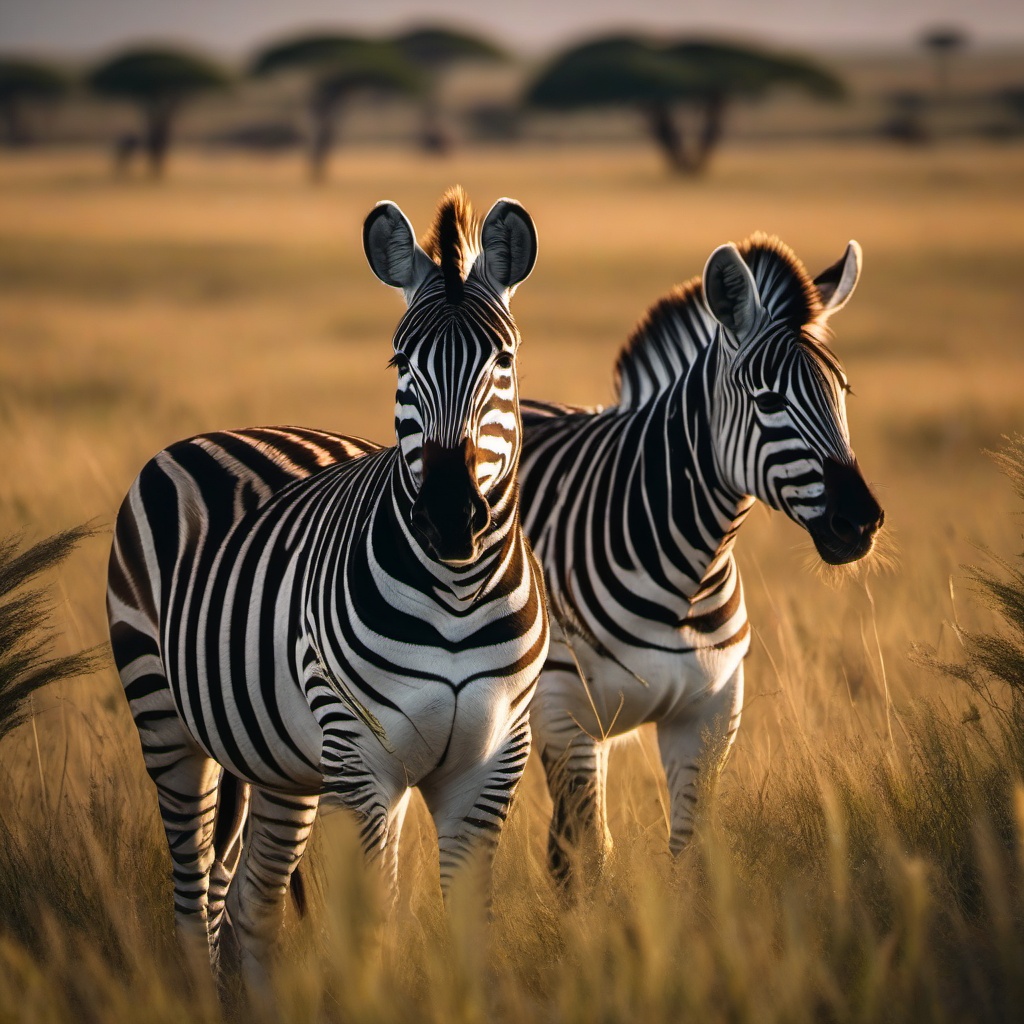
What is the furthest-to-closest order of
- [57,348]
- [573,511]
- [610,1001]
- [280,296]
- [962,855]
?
[280,296], [57,348], [573,511], [962,855], [610,1001]

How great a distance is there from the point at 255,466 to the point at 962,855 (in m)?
2.37

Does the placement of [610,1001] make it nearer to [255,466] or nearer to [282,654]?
[282,654]

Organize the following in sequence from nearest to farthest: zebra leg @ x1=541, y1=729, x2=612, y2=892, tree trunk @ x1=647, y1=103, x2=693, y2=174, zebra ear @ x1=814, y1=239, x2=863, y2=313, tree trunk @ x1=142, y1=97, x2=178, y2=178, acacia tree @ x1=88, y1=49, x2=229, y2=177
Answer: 1. zebra ear @ x1=814, y1=239, x2=863, y2=313
2. zebra leg @ x1=541, y1=729, x2=612, y2=892
3. tree trunk @ x1=142, y1=97, x2=178, y2=178
4. tree trunk @ x1=647, y1=103, x2=693, y2=174
5. acacia tree @ x1=88, y1=49, x2=229, y2=177

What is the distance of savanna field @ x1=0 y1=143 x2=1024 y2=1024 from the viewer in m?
2.67

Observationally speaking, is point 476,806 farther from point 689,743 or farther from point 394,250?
point 394,250

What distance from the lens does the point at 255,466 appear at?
409 cm

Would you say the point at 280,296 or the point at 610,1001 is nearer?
the point at 610,1001

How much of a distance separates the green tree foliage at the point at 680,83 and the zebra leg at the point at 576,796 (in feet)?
154

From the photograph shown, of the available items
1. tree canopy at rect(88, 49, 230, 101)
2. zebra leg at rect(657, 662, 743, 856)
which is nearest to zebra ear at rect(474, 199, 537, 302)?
zebra leg at rect(657, 662, 743, 856)

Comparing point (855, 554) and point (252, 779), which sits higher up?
point (855, 554)

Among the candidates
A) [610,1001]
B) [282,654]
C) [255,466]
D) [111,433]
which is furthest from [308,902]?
[111,433]

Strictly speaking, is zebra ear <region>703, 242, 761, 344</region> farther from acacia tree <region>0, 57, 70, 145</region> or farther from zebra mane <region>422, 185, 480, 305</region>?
acacia tree <region>0, 57, 70, 145</region>

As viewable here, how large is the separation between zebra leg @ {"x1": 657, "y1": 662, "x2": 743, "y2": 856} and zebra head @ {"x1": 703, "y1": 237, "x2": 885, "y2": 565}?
66cm

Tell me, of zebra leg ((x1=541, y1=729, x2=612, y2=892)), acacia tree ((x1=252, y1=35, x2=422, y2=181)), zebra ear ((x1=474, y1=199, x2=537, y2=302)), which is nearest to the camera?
zebra ear ((x1=474, y1=199, x2=537, y2=302))
